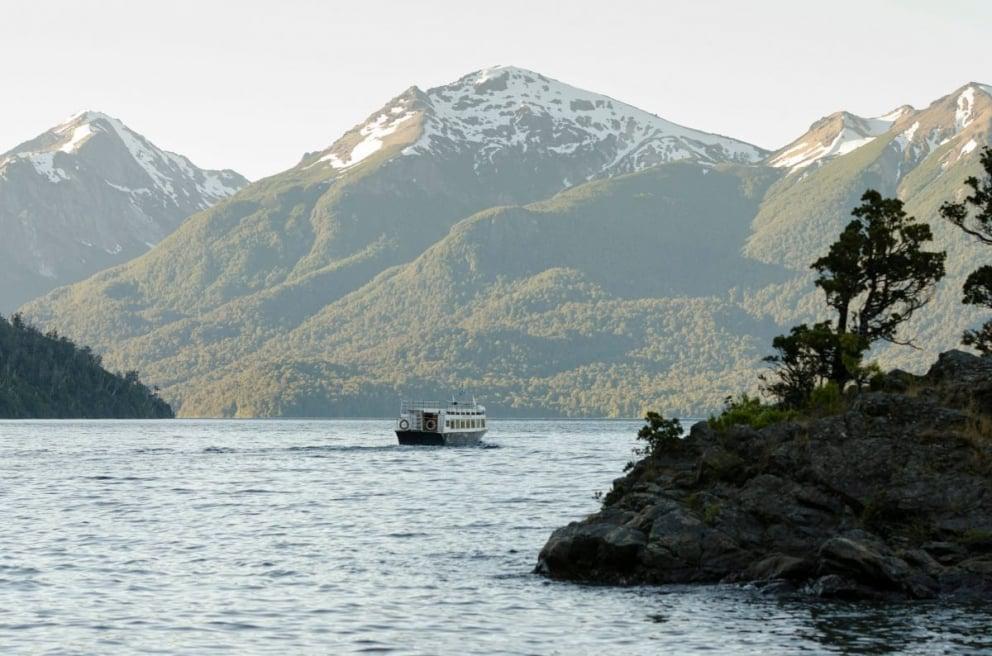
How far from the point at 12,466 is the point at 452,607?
288ft

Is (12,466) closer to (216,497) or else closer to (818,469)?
(216,497)

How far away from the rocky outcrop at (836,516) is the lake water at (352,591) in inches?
57.7

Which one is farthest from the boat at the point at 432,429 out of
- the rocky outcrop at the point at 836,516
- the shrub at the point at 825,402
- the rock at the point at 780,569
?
the rock at the point at 780,569

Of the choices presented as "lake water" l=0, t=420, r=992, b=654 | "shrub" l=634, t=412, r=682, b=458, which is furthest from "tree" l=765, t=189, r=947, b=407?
"lake water" l=0, t=420, r=992, b=654

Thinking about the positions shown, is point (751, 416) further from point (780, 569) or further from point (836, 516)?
point (780, 569)

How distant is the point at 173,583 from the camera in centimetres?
4834

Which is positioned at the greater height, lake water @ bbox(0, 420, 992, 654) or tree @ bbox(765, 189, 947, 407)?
tree @ bbox(765, 189, 947, 407)

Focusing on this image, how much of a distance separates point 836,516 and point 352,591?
16013 mm

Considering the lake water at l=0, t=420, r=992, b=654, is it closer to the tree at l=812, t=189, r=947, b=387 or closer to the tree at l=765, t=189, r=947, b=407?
the tree at l=765, t=189, r=947, b=407

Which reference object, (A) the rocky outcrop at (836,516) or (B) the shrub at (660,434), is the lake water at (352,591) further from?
(B) the shrub at (660,434)

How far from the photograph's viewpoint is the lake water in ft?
124

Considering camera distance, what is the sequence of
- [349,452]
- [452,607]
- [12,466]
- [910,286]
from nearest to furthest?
[452,607] < [910,286] < [12,466] < [349,452]

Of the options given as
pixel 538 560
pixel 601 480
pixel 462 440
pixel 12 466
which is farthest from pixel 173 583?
pixel 462 440

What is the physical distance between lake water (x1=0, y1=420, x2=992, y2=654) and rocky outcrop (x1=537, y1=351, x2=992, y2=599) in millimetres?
1465
